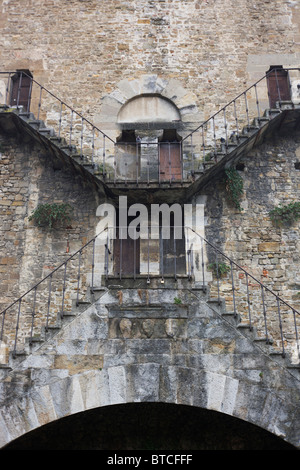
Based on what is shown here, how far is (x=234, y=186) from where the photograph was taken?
11914 millimetres

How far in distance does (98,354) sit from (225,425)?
3.15 m

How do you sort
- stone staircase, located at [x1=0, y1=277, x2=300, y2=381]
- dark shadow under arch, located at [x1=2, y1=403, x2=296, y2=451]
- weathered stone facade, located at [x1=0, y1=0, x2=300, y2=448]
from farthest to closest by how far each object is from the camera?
dark shadow under arch, located at [x1=2, y1=403, x2=296, y2=451] < stone staircase, located at [x1=0, y1=277, x2=300, y2=381] < weathered stone facade, located at [x1=0, y1=0, x2=300, y2=448]

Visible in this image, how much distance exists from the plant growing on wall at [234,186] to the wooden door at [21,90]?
5.62 metres

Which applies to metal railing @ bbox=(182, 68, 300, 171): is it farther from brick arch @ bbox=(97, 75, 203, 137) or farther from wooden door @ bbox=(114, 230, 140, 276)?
wooden door @ bbox=(114, 230, 140, 276)

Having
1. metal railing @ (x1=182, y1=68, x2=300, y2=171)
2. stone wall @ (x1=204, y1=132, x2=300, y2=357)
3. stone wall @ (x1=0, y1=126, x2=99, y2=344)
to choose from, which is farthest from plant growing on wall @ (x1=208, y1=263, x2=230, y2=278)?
stone wall @ (x1=0, y1=126, x2=99, y2=344)

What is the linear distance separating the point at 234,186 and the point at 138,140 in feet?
9.03

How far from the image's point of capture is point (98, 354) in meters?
7.64

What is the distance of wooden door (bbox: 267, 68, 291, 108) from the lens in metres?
13.2

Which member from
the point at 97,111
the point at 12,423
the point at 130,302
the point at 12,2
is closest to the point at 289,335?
the point at 130,302

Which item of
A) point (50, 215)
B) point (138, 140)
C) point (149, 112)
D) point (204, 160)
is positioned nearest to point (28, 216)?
point (50, 215)

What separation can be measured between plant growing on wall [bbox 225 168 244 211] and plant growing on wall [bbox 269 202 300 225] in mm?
854

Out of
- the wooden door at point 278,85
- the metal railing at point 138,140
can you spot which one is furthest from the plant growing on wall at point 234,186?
the wooden door at point 278,85

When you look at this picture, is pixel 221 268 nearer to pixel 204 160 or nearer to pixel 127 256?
pixel 127 256
